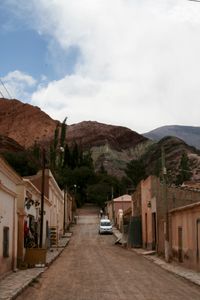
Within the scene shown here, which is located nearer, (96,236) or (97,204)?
(96,236)

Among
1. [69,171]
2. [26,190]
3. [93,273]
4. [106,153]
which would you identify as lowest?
[93,273]

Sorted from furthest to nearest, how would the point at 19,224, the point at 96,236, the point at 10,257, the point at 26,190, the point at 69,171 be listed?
the point at 69,171 < the point at 96,236 < the point at 26,190 < the point at 19,224 < the point at 10,257

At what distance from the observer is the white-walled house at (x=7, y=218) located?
21.1 meters

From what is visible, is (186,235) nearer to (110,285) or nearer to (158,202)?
(110,285)

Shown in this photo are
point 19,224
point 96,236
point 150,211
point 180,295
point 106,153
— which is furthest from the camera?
point 106,153

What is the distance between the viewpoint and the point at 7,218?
2270cm

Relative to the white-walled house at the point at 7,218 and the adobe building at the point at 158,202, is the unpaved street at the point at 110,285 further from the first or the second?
the adobe building at the point at 158,202

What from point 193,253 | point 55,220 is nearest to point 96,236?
point 55,220

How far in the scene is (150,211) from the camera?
4497cm

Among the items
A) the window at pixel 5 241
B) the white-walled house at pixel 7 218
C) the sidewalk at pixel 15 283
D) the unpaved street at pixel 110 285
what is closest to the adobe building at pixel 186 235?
the unpaved street at pixel 110 285

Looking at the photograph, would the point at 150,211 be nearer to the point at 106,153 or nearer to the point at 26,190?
the point at 26,190

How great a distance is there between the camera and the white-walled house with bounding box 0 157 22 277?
2108cm

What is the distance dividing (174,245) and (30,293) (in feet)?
50.6

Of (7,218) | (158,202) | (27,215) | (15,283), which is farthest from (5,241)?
(158,202)
